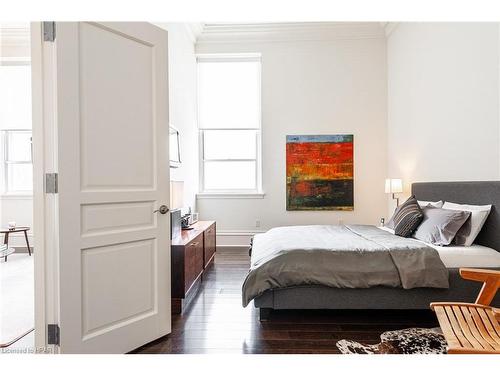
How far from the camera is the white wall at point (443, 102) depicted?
2678 millimetres

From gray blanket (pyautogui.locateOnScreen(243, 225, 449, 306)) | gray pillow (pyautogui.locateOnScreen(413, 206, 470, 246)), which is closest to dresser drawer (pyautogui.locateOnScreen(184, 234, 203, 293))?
gray blanket (pyautogui.locateOnScreen(243, 225, 449, 306))

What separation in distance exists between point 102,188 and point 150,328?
3.45ft

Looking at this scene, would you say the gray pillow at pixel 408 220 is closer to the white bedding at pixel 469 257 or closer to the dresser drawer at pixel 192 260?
the white bedding at pixel 469 257

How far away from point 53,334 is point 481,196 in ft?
11.7

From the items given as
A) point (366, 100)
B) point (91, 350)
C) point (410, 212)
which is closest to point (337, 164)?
point (366, 100)

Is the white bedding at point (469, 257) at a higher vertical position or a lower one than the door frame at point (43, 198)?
lower

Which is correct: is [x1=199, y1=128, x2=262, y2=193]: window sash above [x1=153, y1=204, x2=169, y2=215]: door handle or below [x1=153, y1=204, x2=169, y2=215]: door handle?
above

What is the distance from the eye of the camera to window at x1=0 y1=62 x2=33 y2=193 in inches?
195

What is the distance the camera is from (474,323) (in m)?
1.47

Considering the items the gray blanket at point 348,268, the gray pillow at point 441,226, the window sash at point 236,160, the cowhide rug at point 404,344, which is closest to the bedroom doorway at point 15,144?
the window sash at point 236,160

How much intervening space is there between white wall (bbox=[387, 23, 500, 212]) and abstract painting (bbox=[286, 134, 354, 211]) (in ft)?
2.64

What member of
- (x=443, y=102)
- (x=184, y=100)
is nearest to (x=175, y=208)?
(x=184, y=100)

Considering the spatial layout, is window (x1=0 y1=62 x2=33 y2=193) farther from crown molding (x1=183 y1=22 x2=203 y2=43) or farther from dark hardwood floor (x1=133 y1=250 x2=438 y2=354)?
dark hardwood floor (x1=133 y1=250 x2=438 y2=354)

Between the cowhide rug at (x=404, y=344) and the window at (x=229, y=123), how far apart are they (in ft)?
11.4
